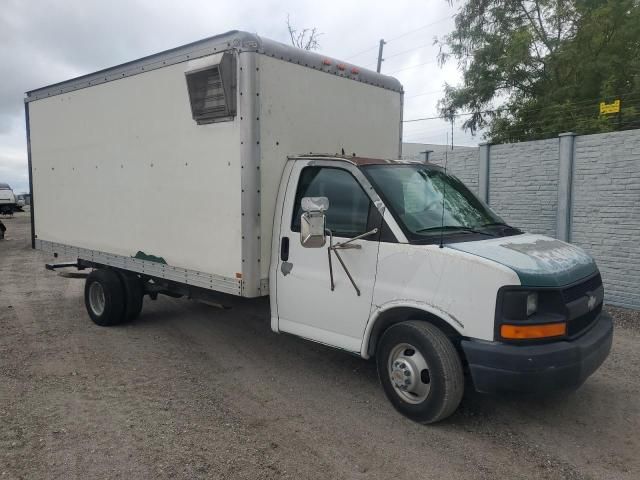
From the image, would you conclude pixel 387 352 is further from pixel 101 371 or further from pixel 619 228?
pixel 619 228

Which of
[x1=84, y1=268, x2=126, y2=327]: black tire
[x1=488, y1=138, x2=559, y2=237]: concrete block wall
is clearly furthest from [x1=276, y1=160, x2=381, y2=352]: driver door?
[x1=488, y1=138, x2=559, y2=237]: concrete block wall

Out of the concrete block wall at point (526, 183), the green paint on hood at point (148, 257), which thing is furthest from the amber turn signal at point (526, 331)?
the concrete block wall at point (526, 183)

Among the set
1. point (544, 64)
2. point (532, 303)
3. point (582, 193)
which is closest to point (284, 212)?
point (532, 303)

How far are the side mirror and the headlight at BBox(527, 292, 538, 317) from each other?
150 cm

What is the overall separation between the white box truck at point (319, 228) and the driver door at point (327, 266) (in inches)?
0.5

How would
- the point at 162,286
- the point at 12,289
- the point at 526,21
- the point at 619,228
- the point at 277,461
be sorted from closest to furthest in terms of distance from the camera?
1. the point at 277,461
2. the point at 162,286
3. the point at 619,228
4. the point at 12,289
5. the point at 526,21

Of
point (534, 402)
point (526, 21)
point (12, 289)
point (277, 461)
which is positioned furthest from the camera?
point (526, 21)

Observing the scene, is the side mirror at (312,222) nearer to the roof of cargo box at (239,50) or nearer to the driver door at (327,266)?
the driver door at (327,266)

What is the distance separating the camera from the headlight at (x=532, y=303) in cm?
348

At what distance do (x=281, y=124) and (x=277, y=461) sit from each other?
9.41ft

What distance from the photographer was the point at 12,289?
9508mm

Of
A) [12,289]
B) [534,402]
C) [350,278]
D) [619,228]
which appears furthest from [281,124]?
[12,289]

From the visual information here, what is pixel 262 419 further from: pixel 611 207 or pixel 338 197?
pixel 611 207

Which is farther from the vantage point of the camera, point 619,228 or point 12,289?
point 12,289
